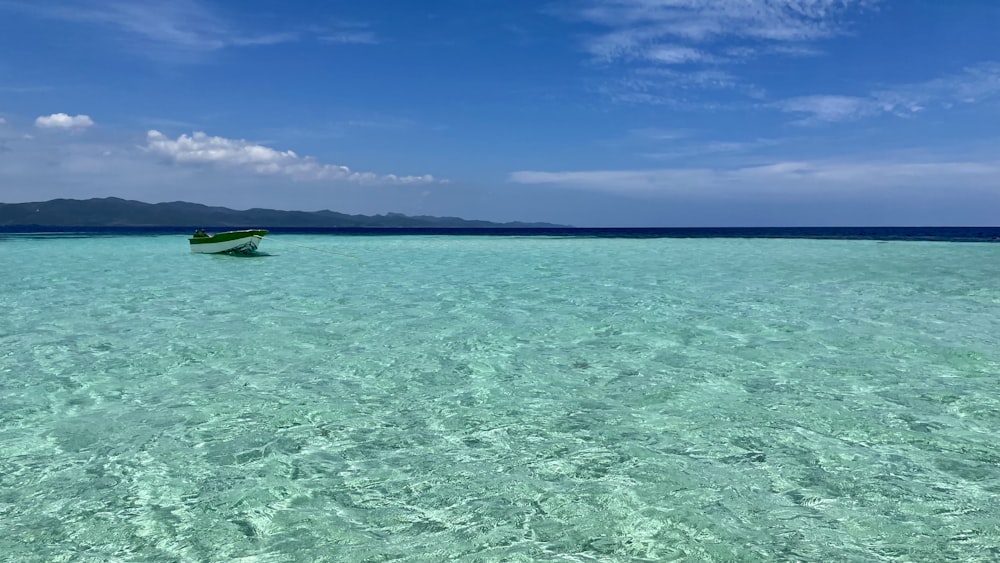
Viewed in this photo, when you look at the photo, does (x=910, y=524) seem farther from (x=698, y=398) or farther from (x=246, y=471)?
(x=246, y=471)

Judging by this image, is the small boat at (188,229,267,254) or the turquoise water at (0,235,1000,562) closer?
the turquoise water at (0,235,1000,562)

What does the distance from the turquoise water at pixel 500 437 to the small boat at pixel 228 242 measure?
21.0 metres

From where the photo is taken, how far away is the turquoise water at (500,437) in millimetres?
4262

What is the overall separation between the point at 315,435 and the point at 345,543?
229 centimetres

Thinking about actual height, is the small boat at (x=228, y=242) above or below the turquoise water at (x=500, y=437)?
above

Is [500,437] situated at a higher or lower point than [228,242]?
lower

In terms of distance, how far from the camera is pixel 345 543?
418 cm

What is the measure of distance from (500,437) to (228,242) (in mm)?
32004

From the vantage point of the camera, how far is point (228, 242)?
34.3m

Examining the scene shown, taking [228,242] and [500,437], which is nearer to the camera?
[500,437]

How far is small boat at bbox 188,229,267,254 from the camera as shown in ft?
112

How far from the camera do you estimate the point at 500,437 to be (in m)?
6.28

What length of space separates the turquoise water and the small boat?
21041 millimetres

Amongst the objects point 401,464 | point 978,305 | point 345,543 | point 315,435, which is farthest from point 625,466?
point 978,305
